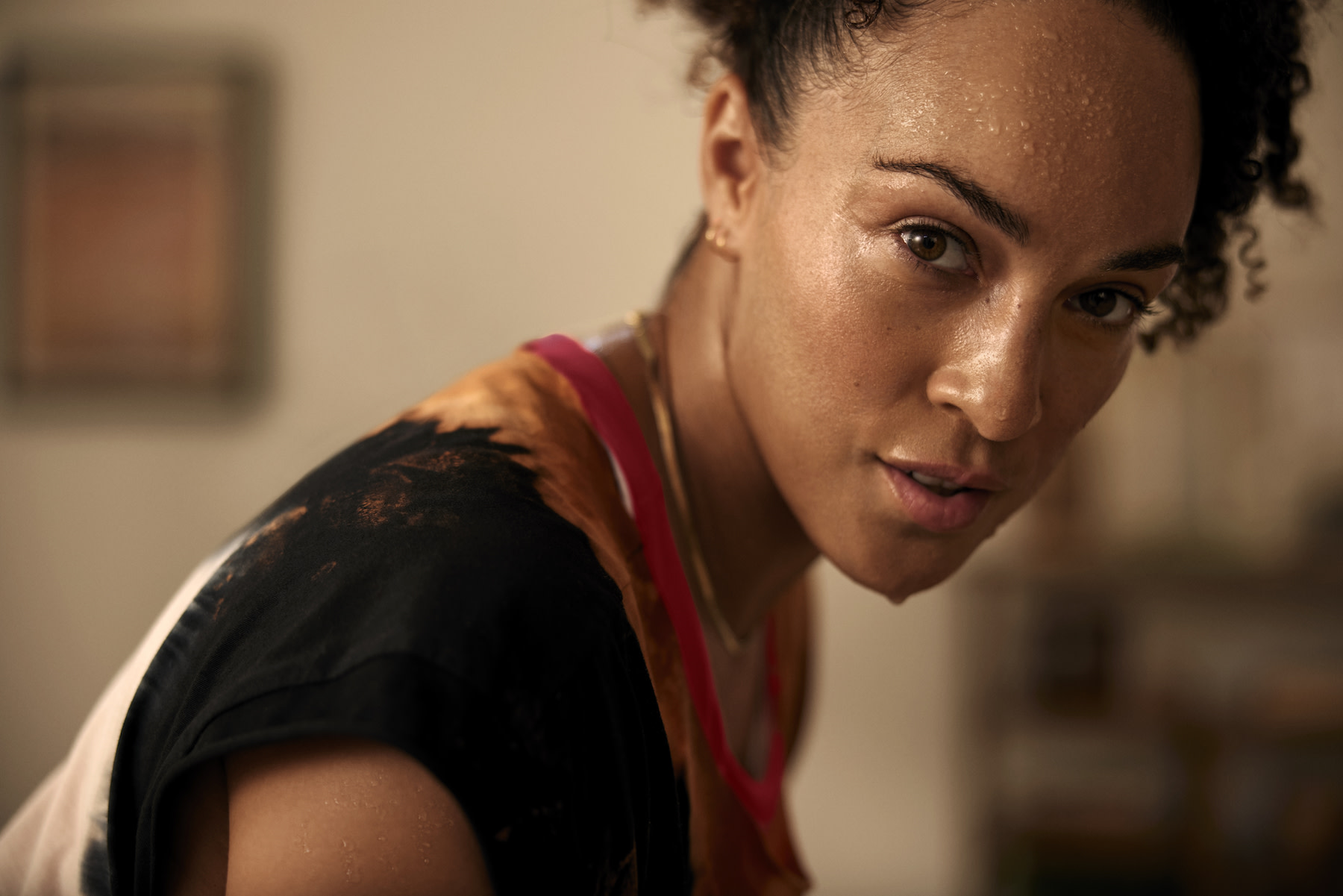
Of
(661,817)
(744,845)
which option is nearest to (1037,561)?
(744,845)

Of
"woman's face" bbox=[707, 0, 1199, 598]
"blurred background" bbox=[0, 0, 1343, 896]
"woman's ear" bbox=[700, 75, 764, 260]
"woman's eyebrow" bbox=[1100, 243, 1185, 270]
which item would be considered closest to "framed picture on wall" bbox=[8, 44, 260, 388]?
"blurred background" bbox=[0, 0, 1343, 896]

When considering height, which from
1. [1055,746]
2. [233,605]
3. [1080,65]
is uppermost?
[1080,65]

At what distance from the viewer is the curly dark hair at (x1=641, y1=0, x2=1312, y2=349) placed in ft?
2.36

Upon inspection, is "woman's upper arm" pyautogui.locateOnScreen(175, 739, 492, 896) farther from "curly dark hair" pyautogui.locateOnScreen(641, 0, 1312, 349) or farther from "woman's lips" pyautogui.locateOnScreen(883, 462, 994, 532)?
"curly dark hair" pyautogui.locateOnScreen(641, 0, 1312, 349)

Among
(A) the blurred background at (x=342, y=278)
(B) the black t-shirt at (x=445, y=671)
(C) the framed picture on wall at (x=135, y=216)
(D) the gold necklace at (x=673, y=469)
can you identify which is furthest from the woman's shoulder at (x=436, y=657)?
(C) the framed picture on wall at (x=135, y=216)

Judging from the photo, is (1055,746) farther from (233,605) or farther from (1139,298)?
(233,605)

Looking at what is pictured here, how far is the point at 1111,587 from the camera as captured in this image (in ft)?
6.77

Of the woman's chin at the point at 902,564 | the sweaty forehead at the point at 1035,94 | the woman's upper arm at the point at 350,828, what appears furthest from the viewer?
the woman's chin at the point at 902,564

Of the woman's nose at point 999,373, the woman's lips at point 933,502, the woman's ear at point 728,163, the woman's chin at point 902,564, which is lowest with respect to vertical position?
the woman's chin at point 902,564

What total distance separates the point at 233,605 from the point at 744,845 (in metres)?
0.55

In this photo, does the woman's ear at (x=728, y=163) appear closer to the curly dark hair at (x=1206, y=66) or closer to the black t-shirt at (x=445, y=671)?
the curly dark hair at (x=1206, y=66)

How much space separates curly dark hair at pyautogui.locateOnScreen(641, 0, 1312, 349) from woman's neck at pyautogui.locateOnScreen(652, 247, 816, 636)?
0.17m

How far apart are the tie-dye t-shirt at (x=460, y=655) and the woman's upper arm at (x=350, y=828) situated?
0.05ft

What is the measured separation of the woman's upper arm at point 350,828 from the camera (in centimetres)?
46
